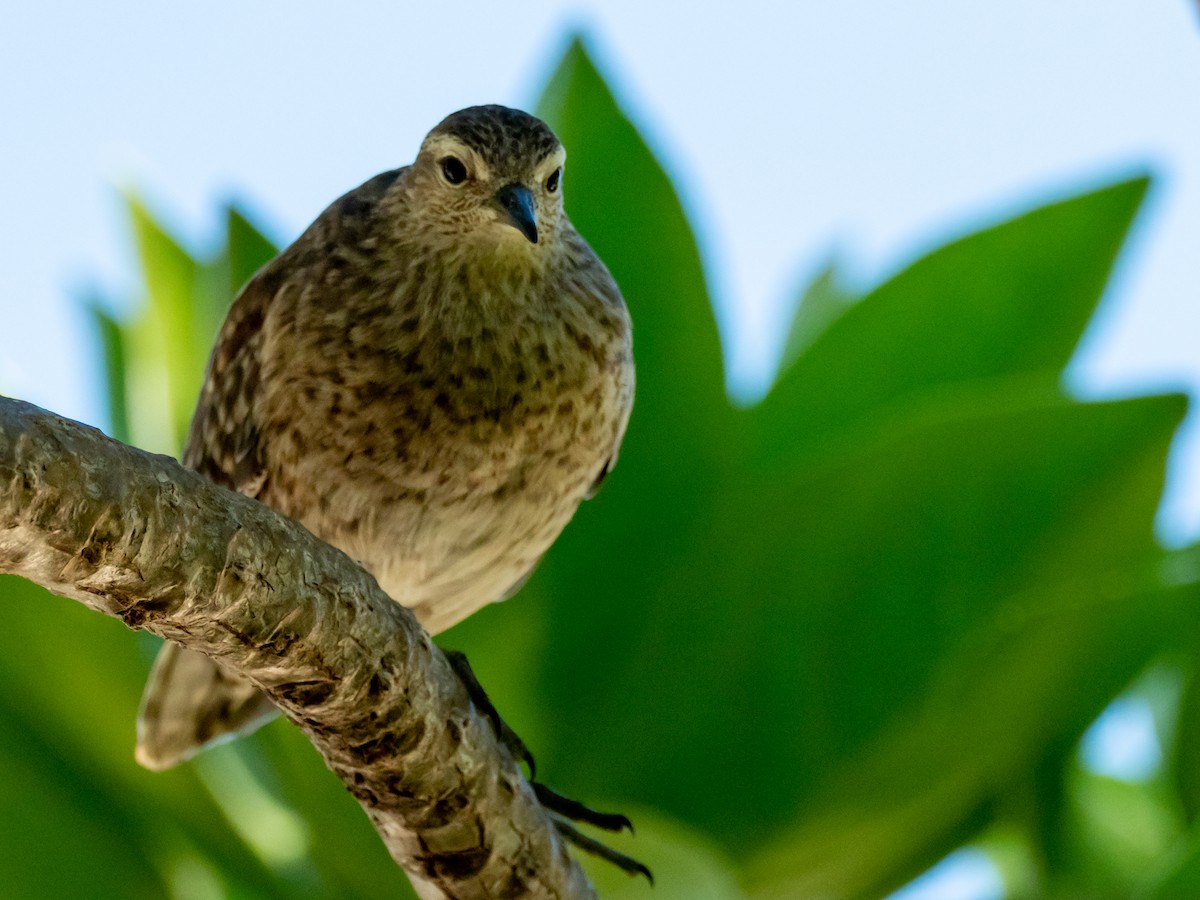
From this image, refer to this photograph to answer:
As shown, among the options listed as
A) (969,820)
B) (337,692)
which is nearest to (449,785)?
(337,692)

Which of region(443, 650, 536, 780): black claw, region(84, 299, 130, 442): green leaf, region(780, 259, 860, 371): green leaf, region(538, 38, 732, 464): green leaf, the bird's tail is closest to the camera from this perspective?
region(443, 650, 536, 780): black claw

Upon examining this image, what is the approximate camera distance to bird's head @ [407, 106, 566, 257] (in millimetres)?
2205

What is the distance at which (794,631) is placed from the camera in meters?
2.53

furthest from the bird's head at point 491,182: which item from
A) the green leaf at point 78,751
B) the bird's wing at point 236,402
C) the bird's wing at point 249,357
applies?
the green leaf at point 78,751

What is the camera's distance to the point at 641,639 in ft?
8.58

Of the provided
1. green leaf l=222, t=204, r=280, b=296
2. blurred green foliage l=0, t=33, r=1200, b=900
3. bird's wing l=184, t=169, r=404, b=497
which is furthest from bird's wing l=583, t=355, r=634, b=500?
green leaf l=222, t=204, r=280, b=296

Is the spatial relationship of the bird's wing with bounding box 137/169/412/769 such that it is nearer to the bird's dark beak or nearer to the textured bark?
the bird's dark beak

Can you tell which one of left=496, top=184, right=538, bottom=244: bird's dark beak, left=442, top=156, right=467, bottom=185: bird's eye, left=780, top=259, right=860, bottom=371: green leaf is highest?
left=780, top=259, right=860, bottom=371: green leaf

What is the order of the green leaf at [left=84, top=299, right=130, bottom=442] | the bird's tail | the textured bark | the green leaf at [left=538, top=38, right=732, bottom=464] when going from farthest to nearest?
1. the green leaf at [left=84, top=299, right=130, bottom=442]
2. the green leaf at [left=538, top=38, right=732, bottom=464]
3. the bird's tail
4. the textured bark

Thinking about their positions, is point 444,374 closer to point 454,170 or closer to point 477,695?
point 454,170

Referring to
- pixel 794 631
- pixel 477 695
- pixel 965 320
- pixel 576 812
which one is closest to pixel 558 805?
pixel 576 812

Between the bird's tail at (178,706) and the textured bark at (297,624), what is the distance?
679mm

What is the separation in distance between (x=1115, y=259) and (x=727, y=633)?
97 cm

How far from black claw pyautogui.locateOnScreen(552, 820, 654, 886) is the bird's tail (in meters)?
0.61
